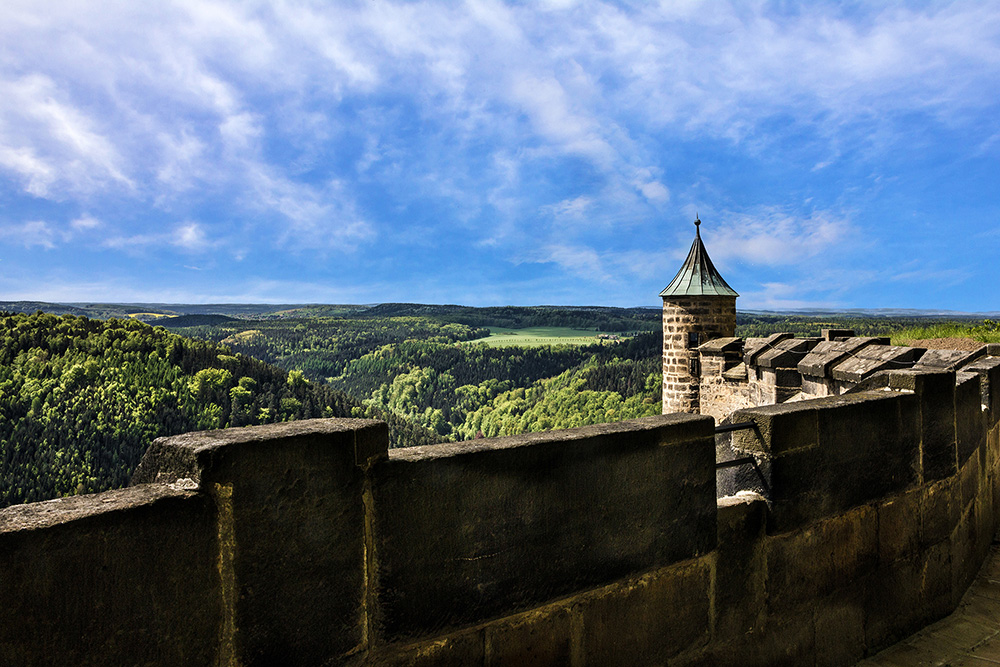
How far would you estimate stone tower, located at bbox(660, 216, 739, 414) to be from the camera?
14.3 m

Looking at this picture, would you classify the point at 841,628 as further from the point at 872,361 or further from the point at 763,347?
the point at 763,347

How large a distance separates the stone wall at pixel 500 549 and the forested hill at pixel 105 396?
24286mm

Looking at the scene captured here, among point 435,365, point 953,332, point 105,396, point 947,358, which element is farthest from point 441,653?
point 435,365

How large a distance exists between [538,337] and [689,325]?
6102 cm

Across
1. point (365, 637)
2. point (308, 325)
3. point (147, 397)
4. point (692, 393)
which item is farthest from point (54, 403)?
point (308, 325)

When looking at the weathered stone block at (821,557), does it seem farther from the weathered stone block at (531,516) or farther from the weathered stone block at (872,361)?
the weathered stone block at (872,361)

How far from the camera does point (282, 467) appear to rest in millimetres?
1501

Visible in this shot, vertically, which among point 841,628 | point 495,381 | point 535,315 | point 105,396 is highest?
point 535,315

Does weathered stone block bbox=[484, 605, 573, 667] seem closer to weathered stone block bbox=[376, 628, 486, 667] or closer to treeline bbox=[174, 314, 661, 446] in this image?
weathered stone block bbox=[376, 628, 486, 667]

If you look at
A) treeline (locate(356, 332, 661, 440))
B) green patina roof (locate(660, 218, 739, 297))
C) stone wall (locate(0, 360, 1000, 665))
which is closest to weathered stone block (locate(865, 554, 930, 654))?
stone wall (locate(0, 360, 1000, 665))

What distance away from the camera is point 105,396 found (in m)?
27.7

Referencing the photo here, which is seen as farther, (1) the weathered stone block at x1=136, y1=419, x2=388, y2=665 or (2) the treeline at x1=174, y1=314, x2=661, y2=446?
(2) the treeline at x1=174, y1=314, x2=661, y2=446

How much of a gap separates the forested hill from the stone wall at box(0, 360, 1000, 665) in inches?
956

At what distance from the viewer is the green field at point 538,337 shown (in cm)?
7075
